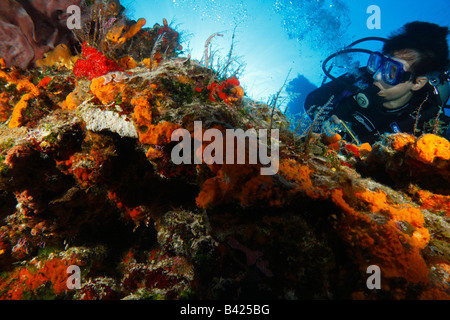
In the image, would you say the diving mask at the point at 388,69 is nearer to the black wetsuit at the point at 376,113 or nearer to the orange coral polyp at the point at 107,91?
the black wetsuit at the point at 376,113

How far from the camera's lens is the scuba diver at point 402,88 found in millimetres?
5426

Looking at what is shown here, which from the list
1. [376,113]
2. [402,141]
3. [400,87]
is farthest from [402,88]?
[402,141]

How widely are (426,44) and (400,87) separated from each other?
1.18 metres

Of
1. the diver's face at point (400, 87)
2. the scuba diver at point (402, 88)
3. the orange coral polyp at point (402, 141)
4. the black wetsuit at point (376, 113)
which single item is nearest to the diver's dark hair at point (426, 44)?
the scuba diver at point (402, 88)

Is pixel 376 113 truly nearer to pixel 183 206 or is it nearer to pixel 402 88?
pixel 402 88

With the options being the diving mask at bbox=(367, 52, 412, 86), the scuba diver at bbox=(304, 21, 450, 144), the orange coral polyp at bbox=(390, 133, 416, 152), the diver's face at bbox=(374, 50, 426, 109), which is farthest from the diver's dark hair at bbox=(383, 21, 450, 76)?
the orange coral polyp at bbox=(390, 133, 416, 152)

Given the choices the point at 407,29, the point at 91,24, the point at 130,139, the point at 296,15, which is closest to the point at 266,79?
the point at 296,15

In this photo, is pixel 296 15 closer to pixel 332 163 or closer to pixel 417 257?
pixel 332 163

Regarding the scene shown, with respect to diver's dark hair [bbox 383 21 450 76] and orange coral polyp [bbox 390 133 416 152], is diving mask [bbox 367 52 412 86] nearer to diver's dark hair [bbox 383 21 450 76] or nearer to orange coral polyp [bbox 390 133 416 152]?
diver's dark hair [bbox 383 21 450 76]

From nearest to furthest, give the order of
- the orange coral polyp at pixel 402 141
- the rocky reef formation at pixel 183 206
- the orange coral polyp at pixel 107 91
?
the rocky reef formation at pixel 183 206
the orange coral polyp at pixel 107 91
the orange coral polyp at pixel 402 141

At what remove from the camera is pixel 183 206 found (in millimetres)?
2539

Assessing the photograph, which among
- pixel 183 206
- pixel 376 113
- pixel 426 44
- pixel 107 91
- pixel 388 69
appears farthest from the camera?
pixel 376 113

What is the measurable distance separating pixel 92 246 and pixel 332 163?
3.91 meters

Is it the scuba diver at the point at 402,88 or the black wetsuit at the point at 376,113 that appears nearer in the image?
the scuba diver at the point at 402,88
